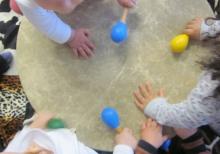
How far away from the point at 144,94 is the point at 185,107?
101 mm

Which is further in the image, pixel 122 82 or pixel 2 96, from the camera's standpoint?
pixel 2 96

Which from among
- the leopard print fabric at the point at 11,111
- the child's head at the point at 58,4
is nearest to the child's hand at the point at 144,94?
the child's head at the point at 58,4

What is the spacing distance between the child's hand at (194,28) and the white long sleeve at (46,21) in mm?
289

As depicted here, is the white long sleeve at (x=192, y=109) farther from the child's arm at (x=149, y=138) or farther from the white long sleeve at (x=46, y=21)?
the white long sleeve at (x=46, y=21)

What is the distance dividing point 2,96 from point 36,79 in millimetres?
309

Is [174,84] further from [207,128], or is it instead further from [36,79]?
[36,79]

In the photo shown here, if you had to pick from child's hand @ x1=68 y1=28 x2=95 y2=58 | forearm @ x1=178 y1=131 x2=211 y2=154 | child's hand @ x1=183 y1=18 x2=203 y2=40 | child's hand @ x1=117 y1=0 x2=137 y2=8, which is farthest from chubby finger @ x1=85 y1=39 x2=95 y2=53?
forearm @ x1=178 y1=131 x2=211 y2=154

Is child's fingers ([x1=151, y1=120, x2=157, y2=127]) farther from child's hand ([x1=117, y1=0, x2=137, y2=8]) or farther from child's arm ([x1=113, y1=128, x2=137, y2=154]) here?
child's hand ([x1=117, y1=0, x2=137, y2=8])

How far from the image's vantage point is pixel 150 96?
34.9 inches

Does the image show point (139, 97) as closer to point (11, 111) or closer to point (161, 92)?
point (161, 92)

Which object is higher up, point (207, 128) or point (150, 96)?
point (150, 96)

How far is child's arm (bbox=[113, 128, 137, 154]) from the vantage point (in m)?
0.85

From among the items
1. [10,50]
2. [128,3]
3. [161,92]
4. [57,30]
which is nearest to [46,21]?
[57,30]

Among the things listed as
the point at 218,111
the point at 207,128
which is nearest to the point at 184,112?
the point at 218,111
